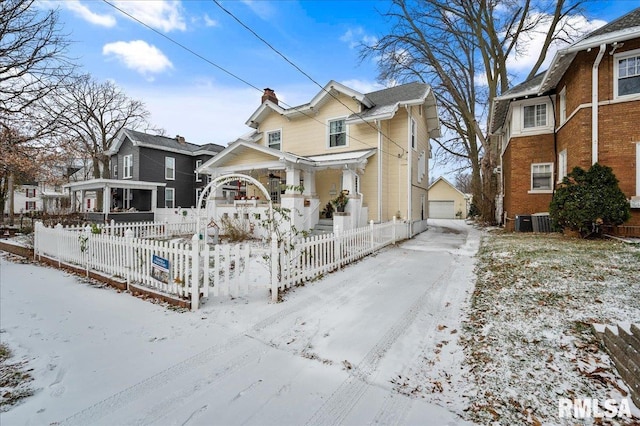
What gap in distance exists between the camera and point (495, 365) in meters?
3.09

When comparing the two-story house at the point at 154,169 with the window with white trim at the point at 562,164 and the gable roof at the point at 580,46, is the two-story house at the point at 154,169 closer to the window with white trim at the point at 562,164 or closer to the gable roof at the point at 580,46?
the gable roof at the point at 580,46

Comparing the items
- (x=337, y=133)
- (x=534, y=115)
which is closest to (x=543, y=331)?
(x=337, y=133)

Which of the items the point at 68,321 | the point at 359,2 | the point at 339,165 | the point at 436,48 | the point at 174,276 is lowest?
the point at 68,321

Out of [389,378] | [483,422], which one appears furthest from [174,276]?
[483,422]

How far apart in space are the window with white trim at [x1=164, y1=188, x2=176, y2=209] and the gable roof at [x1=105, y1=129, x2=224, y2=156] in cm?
348

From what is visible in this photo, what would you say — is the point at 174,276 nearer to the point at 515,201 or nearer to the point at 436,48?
the point at 515,201

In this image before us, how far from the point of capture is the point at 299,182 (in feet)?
43.6

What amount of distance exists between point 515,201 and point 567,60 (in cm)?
602

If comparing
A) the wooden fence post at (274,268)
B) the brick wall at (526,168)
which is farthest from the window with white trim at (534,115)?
the wooden fence post at (274,268)

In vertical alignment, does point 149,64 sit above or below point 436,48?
below

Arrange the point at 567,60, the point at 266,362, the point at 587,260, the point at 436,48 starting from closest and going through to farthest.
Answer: the point at 266,362
the point at 587,260
the point at 567,60
the point at 436,48

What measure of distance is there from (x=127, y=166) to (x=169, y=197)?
415cm

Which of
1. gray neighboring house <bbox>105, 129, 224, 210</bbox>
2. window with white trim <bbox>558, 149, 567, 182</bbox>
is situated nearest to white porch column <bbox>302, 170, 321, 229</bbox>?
window with white trim <bbox>558, 149, 567, 182</bbox>

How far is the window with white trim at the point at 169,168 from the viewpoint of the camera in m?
24.8
